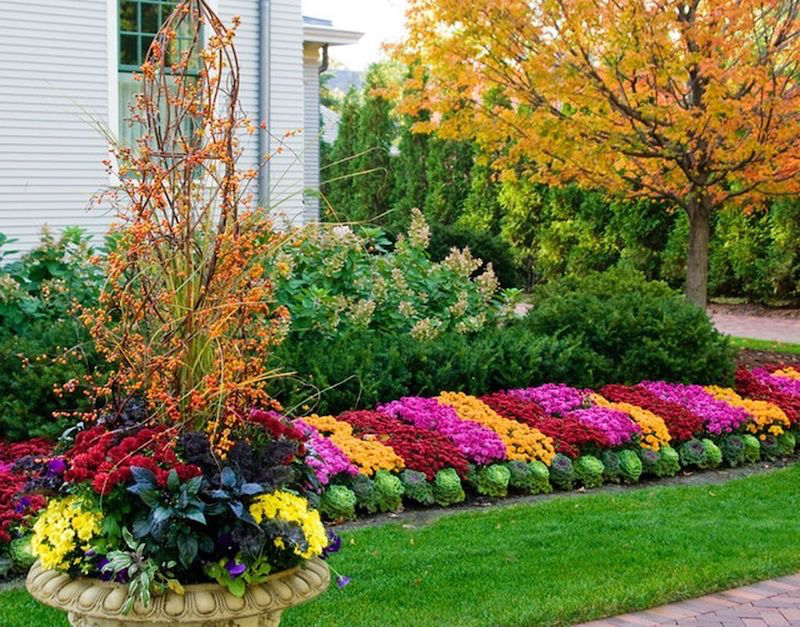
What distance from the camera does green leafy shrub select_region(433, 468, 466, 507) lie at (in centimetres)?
602

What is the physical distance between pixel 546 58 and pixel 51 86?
17.1 feet

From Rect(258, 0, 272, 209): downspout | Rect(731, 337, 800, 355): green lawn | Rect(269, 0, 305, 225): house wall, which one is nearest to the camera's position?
Rect(731, 337, 800, 355): green lawn

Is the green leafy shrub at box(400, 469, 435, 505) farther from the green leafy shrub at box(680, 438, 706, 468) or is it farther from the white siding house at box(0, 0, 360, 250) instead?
the white siding house at box(0, 0, 360, 250)

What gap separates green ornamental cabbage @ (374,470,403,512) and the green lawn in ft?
22.5

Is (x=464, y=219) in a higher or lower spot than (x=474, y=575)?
higher

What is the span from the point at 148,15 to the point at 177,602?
9.85 metres

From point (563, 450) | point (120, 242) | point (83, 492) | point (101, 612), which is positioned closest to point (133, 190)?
point (120, 242)

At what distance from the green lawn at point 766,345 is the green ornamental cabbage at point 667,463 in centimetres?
501

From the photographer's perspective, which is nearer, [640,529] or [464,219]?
[640,529]

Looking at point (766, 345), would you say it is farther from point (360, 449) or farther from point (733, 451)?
point (360, 449)

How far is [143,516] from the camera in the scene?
10.4 feet

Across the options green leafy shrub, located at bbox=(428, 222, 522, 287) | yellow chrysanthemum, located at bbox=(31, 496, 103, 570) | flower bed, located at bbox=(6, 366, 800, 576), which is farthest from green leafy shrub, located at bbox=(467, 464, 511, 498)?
green leafy shrub, located at bbox=(428, 222, 522, 287)

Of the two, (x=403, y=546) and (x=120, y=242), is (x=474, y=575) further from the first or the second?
(x=120, y=242)

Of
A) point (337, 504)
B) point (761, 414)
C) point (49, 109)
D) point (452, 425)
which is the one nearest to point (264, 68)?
point (49, 109)
